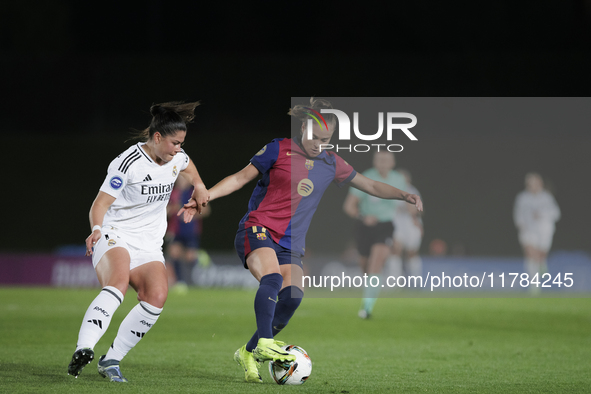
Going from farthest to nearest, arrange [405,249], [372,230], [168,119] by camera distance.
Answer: [405,249], [372,230], [168,119]

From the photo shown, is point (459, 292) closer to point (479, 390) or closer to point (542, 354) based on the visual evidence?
point (542, 354)

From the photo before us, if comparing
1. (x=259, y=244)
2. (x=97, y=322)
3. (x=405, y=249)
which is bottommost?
(x=97, y=322)

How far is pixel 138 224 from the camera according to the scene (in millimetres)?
5289

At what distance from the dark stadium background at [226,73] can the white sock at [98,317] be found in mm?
16154

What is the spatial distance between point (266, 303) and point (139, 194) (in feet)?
3.88

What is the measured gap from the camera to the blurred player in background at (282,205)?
543 centimetres

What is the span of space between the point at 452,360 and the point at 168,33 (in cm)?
1870

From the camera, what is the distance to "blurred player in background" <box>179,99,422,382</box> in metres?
5.43

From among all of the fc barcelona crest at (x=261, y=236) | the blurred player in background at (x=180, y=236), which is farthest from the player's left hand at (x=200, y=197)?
the blurred player in background at (x=180, y=236)

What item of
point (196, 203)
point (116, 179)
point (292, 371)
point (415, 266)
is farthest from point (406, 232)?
point (116, 179)

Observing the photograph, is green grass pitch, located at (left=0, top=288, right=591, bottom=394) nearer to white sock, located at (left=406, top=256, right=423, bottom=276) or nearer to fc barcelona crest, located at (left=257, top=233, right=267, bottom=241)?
fc barcelona crest, located at (left=257, top=233, right=267, bottom=241)

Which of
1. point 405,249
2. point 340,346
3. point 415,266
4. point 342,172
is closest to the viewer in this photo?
point 342,172

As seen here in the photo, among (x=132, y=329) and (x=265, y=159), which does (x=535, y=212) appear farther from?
(x=132, y=329)

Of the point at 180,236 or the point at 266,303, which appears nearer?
the point at 266,303
